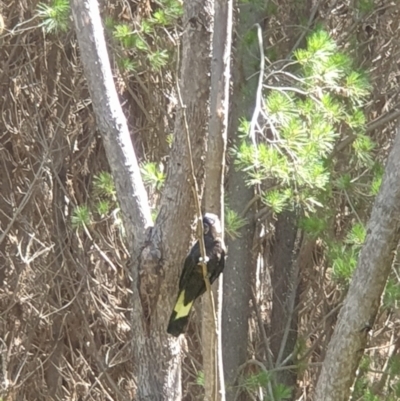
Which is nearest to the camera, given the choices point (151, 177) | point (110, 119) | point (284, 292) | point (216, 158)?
point (216, 158)

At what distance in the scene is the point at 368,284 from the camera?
2.12 m

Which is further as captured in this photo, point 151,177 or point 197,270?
point 151,177

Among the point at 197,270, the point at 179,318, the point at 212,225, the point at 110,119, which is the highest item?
the point at 110,119

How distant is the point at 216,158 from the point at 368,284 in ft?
1.86

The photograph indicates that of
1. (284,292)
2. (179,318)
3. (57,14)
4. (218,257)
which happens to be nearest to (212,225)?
(218,257)

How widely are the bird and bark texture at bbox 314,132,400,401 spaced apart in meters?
0.37

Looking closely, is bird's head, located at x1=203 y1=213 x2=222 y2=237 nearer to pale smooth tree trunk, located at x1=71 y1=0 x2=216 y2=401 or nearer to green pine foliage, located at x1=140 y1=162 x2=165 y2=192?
pale smooth tree trunk, located at x1=71 y1=0 x2=216 y2=401

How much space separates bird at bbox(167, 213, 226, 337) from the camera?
1952mm

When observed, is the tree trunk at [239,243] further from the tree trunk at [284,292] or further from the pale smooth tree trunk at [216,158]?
the pale smooth tree trunk at [216,158]

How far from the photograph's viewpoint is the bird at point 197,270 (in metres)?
1.95

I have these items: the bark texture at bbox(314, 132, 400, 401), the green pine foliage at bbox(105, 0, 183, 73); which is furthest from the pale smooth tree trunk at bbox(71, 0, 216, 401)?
the green pine foliage at bbox(105, 0, 183, 73)

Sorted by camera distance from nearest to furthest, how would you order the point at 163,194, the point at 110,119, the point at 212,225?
the point at 212,225 → the point at 163,194 → the point at 110,119

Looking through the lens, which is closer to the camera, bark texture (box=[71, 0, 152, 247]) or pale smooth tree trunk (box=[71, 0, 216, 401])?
pale smooth tree trunk (box=[71, 0, 216, 401])

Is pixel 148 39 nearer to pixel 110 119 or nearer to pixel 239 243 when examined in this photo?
pixel 239 243
